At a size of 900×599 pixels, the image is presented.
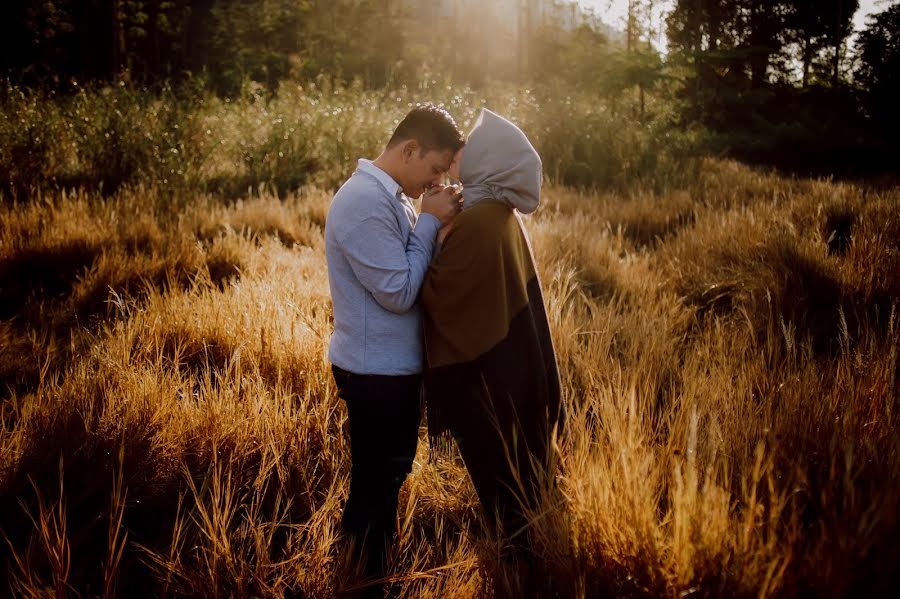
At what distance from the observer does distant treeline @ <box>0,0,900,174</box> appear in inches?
590

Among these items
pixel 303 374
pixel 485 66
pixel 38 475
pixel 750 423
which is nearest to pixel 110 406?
pixel 38 475

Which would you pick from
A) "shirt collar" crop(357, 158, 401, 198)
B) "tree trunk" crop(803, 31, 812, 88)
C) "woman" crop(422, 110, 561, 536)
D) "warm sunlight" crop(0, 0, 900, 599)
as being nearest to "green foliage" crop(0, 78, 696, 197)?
"warm sunlight" crop(0, 0, 900, 599)

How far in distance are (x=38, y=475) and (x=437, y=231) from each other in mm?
1913

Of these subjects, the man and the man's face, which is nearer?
the man

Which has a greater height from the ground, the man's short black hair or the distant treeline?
the distant treeline

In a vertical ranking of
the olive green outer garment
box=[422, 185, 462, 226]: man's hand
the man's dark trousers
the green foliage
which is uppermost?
the green foliage

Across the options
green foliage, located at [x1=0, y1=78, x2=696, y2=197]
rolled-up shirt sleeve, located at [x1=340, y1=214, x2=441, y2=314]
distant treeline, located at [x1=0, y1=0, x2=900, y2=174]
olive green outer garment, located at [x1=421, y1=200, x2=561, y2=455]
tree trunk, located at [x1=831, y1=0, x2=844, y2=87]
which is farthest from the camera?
tree trunk, located at [x1=831, y1=0, x2=844, y2=87]

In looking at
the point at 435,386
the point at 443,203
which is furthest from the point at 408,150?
the point at 435,386

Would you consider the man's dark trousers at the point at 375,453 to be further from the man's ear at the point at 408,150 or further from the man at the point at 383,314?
the man's ear at the point at 408,150

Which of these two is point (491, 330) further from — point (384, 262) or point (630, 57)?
point (630, 57)

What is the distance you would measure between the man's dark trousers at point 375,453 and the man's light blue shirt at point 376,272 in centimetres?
8

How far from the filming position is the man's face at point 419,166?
81.2 inches

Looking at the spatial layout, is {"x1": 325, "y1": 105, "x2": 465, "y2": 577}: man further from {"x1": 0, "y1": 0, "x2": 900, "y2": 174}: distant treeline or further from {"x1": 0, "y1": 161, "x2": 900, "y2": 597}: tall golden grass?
{"x1": 0, "y1": 0, "x2": 900, "y2": 174}: distant treeline

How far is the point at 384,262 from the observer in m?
1.88
